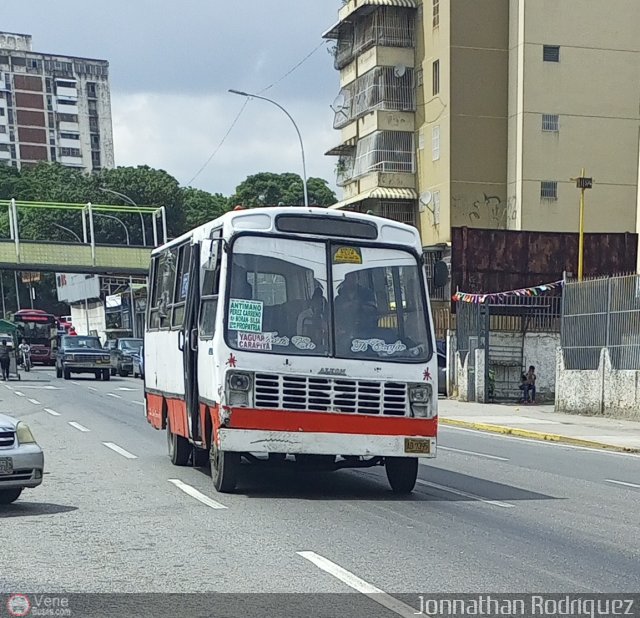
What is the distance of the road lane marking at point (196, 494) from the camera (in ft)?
38.4

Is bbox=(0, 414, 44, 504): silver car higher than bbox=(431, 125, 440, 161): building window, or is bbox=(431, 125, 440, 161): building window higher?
bbox=(431, 125, 440, 161): building window

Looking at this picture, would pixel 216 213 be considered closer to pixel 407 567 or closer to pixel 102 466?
pixel 102 466

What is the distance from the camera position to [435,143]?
52.4 meters

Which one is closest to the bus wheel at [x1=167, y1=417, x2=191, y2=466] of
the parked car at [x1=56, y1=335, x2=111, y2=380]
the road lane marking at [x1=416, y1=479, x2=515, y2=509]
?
the road lane marking at [x1=416, y1=479, x2=515, y2=509]

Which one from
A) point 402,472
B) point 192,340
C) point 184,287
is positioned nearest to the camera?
point 402,472

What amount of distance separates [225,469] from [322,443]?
1164 millimetres

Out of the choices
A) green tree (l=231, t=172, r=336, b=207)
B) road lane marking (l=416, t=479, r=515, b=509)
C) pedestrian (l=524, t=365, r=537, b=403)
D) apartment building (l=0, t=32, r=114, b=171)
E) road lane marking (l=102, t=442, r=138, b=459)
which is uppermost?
apartment building (l=0, t=32, r=114, b=171)

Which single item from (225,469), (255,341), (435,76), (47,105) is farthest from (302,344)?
(47,105)

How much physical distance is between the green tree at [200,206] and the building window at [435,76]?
58.1 meters

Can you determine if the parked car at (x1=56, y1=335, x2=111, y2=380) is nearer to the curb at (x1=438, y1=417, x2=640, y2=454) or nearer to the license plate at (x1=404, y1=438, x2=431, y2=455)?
the curb at (x1=438, y1=417, x2=640, y2=454)

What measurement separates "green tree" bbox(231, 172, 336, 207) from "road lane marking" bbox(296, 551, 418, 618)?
90215 millimetres

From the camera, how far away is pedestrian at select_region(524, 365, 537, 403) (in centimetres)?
3656

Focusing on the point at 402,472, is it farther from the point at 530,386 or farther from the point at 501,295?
the point at 530,386

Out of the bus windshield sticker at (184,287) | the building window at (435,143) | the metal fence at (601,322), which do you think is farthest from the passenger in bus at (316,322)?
the building window at (435,143)
